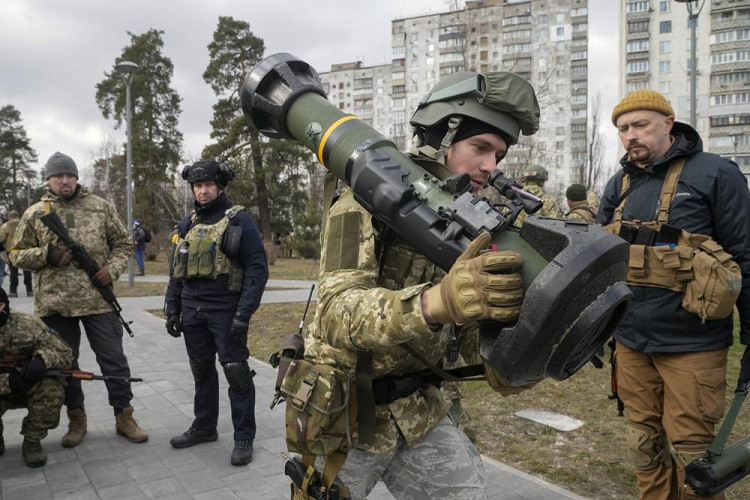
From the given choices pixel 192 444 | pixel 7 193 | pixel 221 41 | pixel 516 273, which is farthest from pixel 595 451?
pixel 7 193

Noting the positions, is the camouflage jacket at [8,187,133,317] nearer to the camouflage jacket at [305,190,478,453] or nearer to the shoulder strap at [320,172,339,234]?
the camouflage jacket at [305,190,478,453]

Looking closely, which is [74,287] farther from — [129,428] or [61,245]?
[129,428]

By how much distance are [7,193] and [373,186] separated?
6850cm

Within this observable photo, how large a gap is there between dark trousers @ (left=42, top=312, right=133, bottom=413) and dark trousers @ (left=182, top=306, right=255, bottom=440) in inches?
27.8

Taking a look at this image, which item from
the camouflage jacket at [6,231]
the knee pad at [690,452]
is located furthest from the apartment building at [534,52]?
the knee pad at [690,452]

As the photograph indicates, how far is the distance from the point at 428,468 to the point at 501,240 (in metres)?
0.99

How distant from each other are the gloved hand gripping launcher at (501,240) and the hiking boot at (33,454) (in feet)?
11.4

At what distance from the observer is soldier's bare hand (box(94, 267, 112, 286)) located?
14.7ft

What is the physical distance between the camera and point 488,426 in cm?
461

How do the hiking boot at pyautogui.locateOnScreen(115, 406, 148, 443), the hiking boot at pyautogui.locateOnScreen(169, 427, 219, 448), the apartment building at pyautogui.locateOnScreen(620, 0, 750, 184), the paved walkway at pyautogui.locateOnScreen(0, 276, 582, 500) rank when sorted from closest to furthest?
the paved walkway at pyautogui.locateOnScreen(0, 276, 582, 500) → the hiking boot at pyautogui.locateOnScreen(169, 427, 219, 448) → the hiking boot at pyautogui.locateOnScreen(115, 406, 148, 443) → the apartment building at pyautogui.locateOnScreen(620, 0, 750, 184)

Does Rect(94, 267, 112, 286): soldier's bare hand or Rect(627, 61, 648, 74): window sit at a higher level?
Rect(627, 61, 648, 74): window

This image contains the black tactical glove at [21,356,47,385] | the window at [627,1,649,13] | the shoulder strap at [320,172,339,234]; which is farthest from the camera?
the window at [627,1,649,13]

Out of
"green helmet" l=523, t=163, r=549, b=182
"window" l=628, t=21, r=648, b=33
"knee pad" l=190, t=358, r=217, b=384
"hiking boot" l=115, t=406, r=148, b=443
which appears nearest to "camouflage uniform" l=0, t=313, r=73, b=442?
"hiking boot" l=115, t=406, r=148, b=443

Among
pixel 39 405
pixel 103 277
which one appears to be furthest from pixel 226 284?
pixel 39 405
